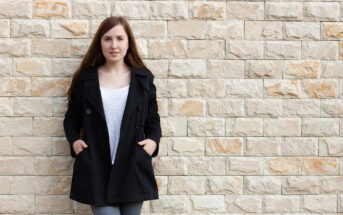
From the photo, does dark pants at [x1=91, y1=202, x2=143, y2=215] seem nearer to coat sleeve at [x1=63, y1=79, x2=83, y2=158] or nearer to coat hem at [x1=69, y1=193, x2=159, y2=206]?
coat hem at [x1=69, y1=193, x2=159, y2=206]

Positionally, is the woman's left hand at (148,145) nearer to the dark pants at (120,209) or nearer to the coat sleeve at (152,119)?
the coat sleeve at (152,119)

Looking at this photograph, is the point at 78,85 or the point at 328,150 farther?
the point at 328,150

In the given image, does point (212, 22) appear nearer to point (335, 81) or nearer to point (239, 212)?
point (335, 81)

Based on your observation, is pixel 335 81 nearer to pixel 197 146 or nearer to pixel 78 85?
pixel 197 146

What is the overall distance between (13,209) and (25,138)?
68 cm

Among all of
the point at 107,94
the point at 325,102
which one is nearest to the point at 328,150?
the point at 325,102

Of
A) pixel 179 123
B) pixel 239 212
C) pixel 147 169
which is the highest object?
pixel 179 123

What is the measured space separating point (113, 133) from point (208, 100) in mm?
1082

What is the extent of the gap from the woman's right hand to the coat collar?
28cm

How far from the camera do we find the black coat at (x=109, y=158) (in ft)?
12.2

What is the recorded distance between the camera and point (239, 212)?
4504 mm

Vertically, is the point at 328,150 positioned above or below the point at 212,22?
below

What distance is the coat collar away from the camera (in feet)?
12.3

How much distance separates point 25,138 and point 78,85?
2.81ft
